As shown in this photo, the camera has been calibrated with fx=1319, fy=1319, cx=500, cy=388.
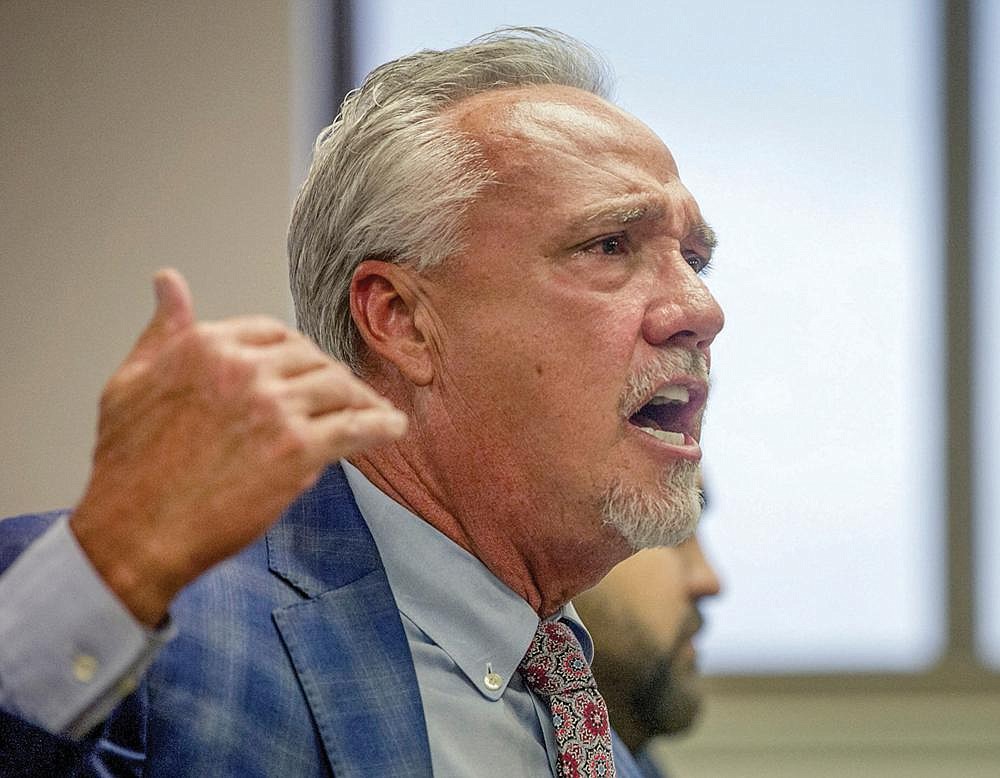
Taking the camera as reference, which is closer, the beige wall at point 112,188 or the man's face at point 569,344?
the man's face at point 569,344

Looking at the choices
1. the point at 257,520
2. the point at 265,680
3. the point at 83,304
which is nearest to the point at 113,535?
the point at 257,520

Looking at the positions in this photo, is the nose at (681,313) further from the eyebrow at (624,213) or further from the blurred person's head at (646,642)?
the blurred person's head at (646,642)


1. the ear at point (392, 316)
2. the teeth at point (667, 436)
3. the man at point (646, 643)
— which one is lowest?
the man at point (646, 643)

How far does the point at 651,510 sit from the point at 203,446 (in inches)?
23.2

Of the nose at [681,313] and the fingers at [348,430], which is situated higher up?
the fingers at [348,430]

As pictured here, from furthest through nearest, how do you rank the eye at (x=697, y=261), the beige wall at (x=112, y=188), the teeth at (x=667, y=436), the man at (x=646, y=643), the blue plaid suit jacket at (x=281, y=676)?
the beige wall at (x=112, y=188)
the man at (x=646, y=643)
the eye at (x=697, y=261)
the teeth at (x=667, y=436)
the blue plaid suit jacket at (x=281, y=676)

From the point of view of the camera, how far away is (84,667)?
0.91 meters

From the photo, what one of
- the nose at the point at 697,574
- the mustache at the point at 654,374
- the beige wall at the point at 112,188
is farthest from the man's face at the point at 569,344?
the beige wall at the point at 112,188

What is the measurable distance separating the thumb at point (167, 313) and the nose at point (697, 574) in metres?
1.23

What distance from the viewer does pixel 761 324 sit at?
3.63 m

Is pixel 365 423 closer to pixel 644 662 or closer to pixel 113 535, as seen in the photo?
pixel 113 535

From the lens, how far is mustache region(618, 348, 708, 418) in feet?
4.56

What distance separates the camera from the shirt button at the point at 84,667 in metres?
0.91

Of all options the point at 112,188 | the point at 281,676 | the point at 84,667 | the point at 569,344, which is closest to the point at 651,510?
the point at 569,344
